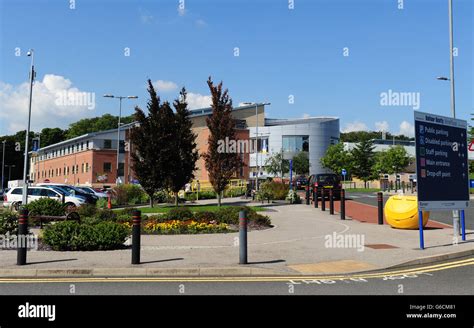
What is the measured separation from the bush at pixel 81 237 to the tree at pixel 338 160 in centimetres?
6804

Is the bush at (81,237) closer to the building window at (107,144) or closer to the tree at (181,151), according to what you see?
the tree at (181,151)

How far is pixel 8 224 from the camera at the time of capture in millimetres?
14109

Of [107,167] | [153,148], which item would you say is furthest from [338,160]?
[153,148]

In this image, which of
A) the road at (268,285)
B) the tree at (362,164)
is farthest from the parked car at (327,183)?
the tree at (362,164)

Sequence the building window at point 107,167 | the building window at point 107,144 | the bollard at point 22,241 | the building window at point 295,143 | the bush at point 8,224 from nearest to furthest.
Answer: the bollard at point 22,241 < the bush at point 8,224 < the building window at point 107,167 < the building window at point 107,144 < the building window at point 295,143

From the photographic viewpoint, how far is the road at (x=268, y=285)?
24.0 ft

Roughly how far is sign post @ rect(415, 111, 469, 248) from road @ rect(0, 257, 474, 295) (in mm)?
3569

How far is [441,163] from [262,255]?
5855 millimetres

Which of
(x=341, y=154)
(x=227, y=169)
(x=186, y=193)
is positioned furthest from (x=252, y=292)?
(x=341, y=154)

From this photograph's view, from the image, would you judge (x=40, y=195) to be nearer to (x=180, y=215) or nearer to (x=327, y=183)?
(x=180, y=215)

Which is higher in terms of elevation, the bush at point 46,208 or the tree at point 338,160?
the tree at point 338,160
